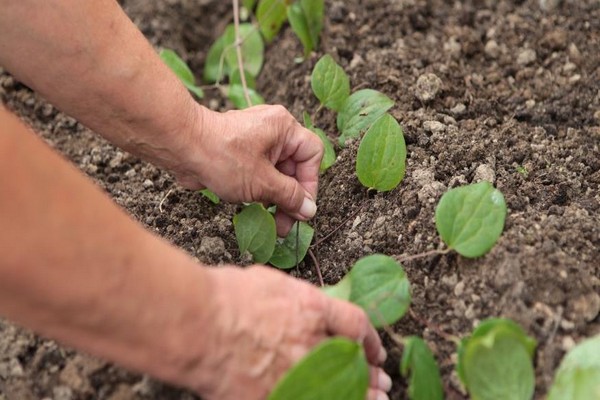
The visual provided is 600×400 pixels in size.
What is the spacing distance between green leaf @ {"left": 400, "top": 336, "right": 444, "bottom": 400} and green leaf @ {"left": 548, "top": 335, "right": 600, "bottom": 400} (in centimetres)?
16

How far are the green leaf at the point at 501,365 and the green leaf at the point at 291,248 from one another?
415 mm

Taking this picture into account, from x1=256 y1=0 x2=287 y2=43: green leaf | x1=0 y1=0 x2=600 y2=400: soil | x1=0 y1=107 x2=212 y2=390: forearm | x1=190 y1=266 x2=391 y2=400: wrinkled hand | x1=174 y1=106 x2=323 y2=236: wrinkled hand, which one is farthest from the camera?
x1=256 y1=0 x2=287 y2=43: green leaf

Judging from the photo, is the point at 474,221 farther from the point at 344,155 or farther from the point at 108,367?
the point at 108,367

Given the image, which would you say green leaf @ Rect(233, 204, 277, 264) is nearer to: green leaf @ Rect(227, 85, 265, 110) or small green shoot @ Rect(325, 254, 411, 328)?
small green shoot @ Rect(325, 254, 411, 328)

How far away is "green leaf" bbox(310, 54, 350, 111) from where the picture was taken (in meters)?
1.56

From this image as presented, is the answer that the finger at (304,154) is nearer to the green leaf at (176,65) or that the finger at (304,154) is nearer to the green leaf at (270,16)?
the green leaf at (176,65)

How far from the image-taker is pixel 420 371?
3.50ft

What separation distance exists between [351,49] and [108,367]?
0.96m

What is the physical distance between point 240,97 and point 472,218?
0.72 m

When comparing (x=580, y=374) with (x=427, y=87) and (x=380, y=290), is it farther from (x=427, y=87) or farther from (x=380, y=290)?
(x=427, y=87)

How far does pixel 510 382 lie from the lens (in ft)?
3.36

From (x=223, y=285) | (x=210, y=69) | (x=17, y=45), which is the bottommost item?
(x=210, y=69)

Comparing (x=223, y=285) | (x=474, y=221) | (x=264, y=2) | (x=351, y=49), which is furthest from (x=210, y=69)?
(x=223, y=285)

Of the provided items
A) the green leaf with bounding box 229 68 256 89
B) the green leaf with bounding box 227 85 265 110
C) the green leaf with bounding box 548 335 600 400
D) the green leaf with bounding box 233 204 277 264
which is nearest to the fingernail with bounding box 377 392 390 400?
the green leaf with bounding box 548 335 600 400
